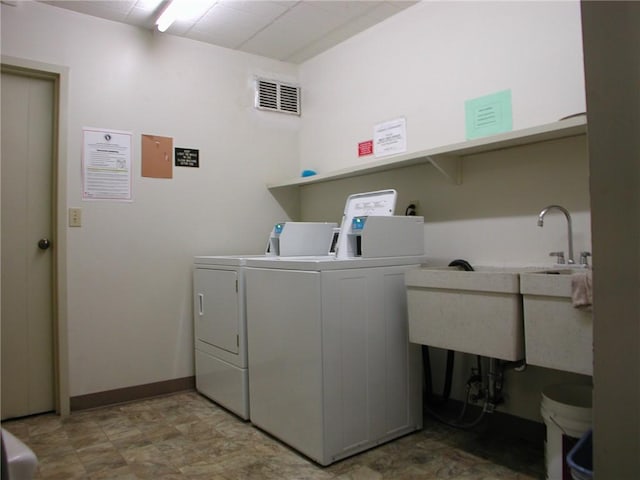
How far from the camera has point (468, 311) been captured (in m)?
1.84

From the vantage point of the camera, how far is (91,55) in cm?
278

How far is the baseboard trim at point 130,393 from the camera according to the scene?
2707mm

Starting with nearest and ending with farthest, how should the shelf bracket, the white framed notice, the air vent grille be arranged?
1. the shelf bracket
2. the white framed notice
3. the air vent grille

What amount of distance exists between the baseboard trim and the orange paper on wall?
4.65ft

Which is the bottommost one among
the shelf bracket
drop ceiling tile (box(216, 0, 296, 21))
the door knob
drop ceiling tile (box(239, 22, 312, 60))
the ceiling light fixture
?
the door knob

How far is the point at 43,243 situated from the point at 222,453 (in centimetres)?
167

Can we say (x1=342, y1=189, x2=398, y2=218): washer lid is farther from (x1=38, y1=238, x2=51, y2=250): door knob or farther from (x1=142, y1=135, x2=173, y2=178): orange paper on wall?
(x1=38, y1=238, x2=51, y2=250): door knob

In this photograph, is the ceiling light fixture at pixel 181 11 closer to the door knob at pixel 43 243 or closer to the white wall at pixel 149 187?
the white wall at pixel 149 187

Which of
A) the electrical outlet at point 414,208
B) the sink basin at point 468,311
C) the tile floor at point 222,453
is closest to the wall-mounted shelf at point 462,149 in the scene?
the electrical outlet at point 414,208

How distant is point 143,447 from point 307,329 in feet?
3.46

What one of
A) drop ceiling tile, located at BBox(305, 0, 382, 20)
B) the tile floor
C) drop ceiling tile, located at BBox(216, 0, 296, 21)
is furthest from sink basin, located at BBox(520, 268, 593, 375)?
drop ceiling tile, located at BBox(216, 0, 296, 21)

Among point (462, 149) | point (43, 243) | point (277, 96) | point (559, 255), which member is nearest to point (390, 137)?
point (462, 149)

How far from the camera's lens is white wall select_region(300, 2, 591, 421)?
2035 mm

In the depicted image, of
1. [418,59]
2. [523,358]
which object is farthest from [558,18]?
[523,358]
